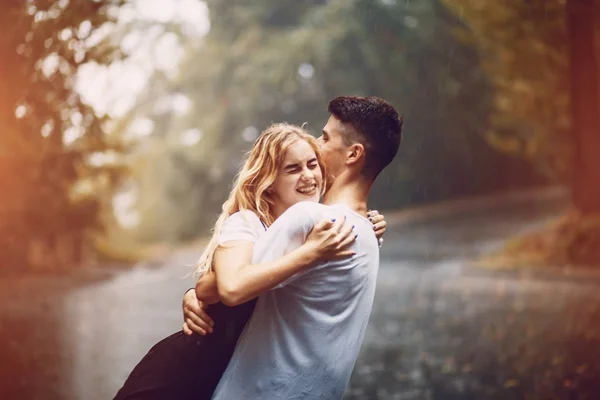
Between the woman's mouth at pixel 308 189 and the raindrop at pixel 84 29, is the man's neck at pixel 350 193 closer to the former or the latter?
the woman's mouth at pixel 308 189

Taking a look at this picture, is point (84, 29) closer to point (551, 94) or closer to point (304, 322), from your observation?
point (551, 94)

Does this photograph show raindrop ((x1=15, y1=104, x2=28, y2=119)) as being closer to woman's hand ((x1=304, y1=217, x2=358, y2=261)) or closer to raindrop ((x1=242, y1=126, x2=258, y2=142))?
raindrop ((x1=242, y1=126, x2=258, y2=142))

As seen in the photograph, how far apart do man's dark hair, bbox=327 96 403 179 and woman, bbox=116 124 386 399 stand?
0.11 metres

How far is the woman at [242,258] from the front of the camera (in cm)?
139

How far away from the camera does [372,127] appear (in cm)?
161

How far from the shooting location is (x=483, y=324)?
358 cm

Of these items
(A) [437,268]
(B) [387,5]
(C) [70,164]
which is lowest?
(A) [437,268]

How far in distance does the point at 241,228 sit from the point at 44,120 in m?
2.30

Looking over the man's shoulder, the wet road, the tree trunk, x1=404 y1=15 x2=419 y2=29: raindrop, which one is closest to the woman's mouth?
the man's shoulder

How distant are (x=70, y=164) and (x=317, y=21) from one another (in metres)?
1.35

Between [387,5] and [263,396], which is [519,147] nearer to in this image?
[387,5]

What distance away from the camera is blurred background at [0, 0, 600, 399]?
11.3 feet

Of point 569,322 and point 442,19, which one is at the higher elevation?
point 442,19

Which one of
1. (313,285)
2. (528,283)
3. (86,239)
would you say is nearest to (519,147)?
(528,283)
